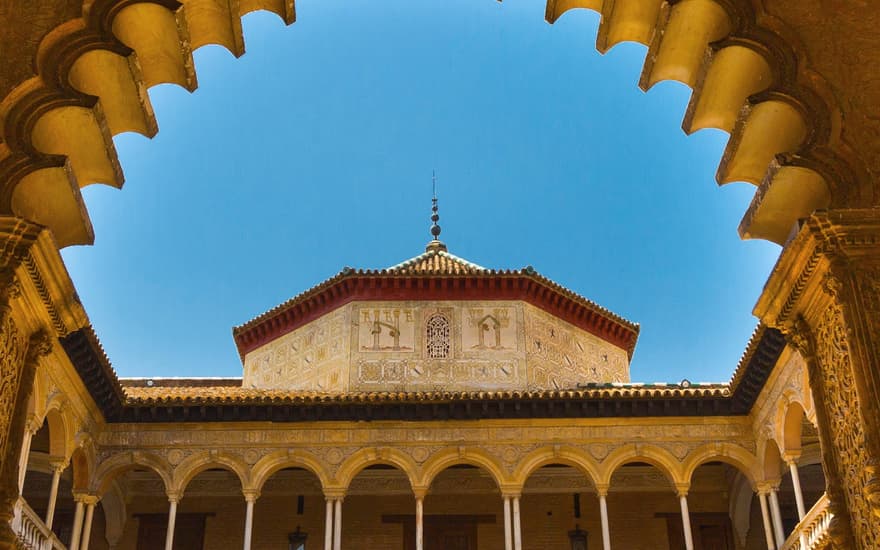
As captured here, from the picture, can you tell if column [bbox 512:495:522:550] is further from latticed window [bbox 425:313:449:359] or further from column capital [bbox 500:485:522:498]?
latticed window [bbox 425:313:449:359]

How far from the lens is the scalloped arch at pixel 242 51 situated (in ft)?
31.1

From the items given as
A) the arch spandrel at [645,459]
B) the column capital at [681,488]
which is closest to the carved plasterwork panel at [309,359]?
the arch spandrel at [645,459]

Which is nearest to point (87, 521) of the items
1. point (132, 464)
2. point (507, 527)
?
point (132, 464)

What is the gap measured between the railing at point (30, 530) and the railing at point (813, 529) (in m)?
9.34

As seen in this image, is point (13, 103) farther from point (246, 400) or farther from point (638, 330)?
point (638, 330)

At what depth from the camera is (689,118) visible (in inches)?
418

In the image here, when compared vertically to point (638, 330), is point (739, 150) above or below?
below

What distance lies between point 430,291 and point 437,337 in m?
0.93

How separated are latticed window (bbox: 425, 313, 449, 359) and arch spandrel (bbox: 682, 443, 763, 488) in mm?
5077

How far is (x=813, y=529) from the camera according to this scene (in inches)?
541

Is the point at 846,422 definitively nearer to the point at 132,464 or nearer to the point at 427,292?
the point at 132,464

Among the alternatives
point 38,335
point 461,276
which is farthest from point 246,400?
point 38,335

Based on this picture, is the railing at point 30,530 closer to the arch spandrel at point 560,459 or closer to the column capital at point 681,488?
the arch spandrel at point 560,459

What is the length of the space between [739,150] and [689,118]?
2.11 ft
